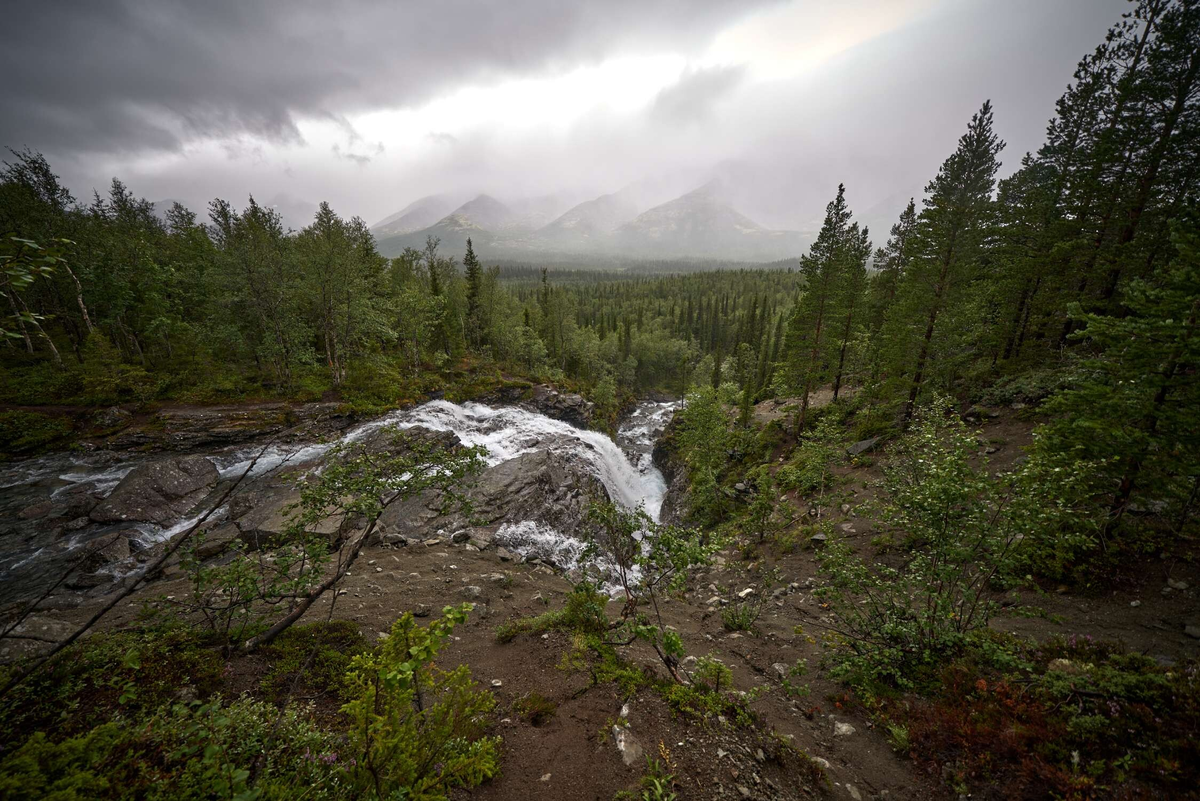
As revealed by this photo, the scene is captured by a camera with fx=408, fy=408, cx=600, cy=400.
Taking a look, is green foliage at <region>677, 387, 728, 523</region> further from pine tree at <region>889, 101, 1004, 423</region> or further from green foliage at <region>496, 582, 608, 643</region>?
green foliage at <region>496, 582, 608, 643</region>

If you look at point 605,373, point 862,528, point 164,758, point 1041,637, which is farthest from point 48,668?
point 605,373

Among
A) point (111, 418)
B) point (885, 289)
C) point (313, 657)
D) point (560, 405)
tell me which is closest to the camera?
point (313, 657)

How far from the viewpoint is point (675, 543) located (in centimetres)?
662

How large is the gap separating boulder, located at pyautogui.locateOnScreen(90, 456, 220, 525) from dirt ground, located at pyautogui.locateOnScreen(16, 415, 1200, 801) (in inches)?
281

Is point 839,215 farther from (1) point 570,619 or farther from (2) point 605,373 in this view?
(2) point 605,373

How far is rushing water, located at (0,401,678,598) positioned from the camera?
1359cm

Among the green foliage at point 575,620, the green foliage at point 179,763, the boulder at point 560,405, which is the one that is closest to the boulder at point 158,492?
the green foliage at point 575,620

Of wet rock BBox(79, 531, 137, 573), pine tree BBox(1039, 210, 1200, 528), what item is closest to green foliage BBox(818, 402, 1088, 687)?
pine tree BBox(1039, 210, 1200, 528)

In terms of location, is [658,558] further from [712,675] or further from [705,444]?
[705,444]

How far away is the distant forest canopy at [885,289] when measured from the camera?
1260cm

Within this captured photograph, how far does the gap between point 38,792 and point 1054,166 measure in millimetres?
37475

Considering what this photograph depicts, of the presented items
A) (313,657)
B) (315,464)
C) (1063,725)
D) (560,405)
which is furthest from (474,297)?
(1063,725)

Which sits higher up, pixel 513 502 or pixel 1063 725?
pixel 1063 725

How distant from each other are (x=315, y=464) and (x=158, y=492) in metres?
5.30
